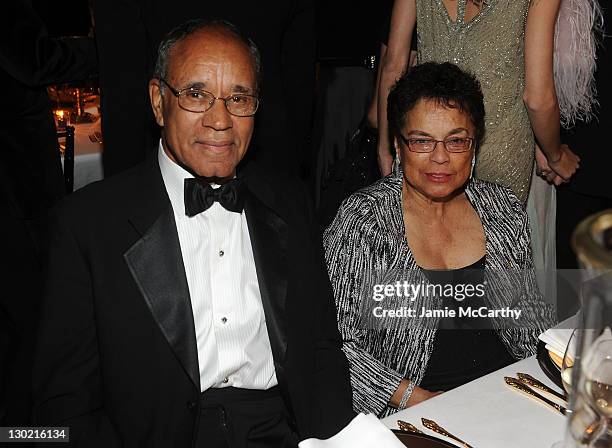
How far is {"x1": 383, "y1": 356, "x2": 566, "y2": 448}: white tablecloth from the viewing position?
1.64m

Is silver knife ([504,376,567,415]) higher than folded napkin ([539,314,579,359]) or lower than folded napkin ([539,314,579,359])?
lower

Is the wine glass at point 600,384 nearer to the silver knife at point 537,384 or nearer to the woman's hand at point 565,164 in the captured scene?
the silver knife at point 537,384

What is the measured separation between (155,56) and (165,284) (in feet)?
3.71

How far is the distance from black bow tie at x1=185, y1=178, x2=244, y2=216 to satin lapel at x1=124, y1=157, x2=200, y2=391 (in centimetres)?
9

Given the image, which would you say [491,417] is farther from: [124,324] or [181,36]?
[181,36]

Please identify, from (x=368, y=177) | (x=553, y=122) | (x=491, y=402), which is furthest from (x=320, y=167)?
(x=491, y=402)

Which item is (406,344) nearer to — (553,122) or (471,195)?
(471,195)

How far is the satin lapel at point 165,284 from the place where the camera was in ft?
6.10

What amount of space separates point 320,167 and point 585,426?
267 cm

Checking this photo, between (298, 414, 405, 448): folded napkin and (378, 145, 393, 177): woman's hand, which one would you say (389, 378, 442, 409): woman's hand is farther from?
(378, 145, 393, 177): woman's hand

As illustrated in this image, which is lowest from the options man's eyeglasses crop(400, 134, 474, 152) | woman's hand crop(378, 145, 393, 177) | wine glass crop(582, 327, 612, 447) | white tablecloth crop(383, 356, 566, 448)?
white tablecloth crop(383, 356, 566, 448)

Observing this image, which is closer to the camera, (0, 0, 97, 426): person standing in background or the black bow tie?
the black bow tie

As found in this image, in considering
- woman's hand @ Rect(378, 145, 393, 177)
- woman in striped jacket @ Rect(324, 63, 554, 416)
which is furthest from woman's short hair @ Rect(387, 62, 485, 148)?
woman's hand @ Rect(378, 145, 393, 177)

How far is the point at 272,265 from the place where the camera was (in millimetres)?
2031
